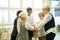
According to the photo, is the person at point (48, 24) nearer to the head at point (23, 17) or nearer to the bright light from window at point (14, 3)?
the head at point (23, 17)

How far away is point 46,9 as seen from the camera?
376cm

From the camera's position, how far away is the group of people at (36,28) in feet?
11.8

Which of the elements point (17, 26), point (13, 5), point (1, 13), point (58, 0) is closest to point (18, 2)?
point (13, 5)

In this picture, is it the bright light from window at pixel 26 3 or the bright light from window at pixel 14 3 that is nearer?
the bright light from window at pixel 14 3

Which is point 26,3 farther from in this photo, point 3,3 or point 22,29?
point 22,29

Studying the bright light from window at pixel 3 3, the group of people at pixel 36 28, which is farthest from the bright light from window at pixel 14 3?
the group of people at pixel 36 28

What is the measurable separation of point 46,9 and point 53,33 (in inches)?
24.8

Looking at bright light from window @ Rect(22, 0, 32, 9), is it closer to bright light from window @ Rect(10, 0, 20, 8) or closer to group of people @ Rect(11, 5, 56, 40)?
bright light from window @ Rect(10, 0, 20, 8)

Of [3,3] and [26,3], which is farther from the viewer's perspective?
[26,3]

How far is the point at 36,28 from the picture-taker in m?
3.65

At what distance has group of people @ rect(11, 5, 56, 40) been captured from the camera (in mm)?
3598

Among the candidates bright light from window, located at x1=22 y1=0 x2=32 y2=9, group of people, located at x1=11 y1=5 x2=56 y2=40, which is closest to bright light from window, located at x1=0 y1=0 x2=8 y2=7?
bright light from window, located at x1=22 y1=0 x2=32 y2=9

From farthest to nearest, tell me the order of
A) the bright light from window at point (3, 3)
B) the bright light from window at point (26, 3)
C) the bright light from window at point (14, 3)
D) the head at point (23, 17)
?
the bright light from window at point (26, 3) → the bright light from window at point (14, 3) → the bright light from window at point (3, 3) → the head at point (23, 17)

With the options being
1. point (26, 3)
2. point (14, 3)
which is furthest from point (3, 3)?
point (26, 3)
